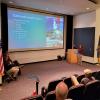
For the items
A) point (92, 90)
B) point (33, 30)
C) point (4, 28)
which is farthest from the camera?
point (33, 30)

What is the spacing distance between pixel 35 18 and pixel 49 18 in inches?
38.8

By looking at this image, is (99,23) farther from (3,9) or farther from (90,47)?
(3,9)

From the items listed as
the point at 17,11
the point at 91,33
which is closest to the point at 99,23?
the point at 91,33

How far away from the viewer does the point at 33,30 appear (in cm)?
822

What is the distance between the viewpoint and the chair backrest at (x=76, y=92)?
256 centimetres

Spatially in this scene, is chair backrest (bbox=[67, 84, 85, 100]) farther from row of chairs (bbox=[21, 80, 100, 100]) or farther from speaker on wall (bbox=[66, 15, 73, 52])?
speaker on wall (bbox=[66, 15, 73, 52])

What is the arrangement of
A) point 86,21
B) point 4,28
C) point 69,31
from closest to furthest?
point 4,28
point 86,21
point 69,31

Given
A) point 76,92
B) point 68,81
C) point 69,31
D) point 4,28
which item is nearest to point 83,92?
point 76,92

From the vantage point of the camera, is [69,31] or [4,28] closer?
[4,28]

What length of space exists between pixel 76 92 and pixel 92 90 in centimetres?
47

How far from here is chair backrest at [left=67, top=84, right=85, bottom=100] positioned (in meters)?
2.56

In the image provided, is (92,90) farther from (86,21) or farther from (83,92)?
(86,21)

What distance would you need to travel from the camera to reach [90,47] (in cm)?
852

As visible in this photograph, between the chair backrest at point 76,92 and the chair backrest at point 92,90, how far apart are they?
0.12m
